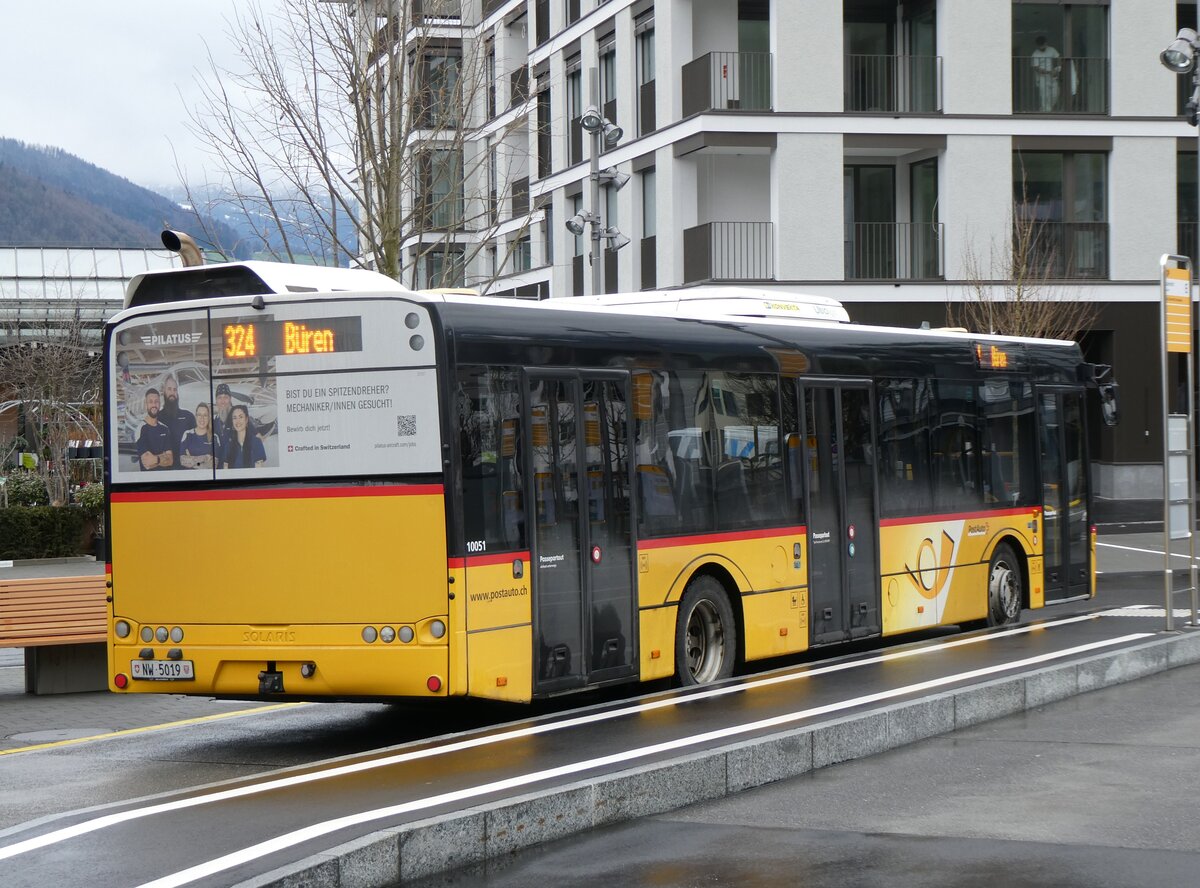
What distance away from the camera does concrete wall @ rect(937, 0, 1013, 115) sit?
127 ft

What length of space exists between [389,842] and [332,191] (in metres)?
17.3

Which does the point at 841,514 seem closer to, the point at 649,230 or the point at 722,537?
the point at 722,537

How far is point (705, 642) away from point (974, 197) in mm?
27420

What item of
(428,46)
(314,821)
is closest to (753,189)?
(428,46)

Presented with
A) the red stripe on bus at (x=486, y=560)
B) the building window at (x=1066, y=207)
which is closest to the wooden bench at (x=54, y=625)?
the red stripe on bus at (x=486, y=560)

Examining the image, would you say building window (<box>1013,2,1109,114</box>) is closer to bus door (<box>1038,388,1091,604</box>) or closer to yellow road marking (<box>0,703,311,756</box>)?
bus door (<box>1038,388,1091,604</box>)

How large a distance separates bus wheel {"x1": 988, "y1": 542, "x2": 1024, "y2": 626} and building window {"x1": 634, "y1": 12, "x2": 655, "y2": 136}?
24740 mm

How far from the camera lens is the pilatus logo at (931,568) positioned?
52.8 ft

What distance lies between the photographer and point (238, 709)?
1464 centimetres

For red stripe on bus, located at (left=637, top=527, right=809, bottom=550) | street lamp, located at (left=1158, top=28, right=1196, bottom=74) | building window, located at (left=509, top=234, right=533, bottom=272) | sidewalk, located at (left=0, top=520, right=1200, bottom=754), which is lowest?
sidewalk, located at (left=0, top=520, right=1200, bottom=754)

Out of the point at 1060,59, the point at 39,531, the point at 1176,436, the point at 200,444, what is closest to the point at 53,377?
the point at 39,531

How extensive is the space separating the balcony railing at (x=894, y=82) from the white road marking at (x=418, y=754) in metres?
26.5

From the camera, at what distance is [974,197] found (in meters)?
38.8

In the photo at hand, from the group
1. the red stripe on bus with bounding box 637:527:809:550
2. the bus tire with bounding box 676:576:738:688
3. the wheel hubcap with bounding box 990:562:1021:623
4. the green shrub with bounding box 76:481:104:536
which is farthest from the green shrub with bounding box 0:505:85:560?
the bus tire with bounding box 676:576:738:688
